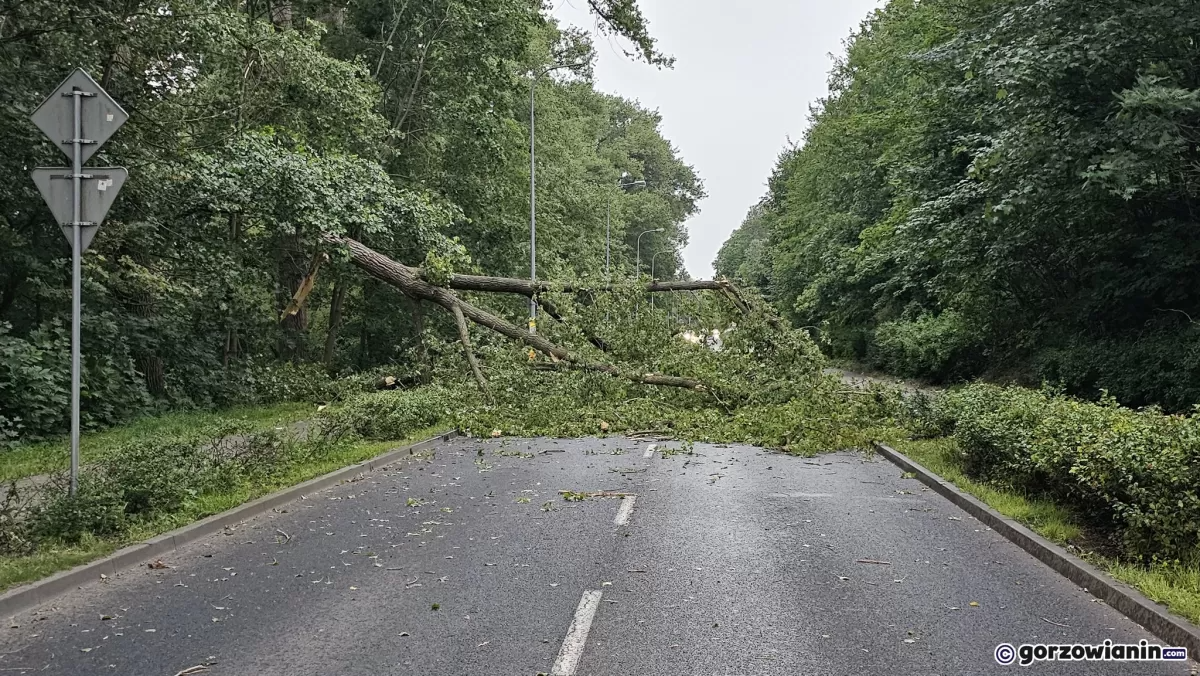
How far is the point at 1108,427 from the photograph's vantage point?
696 centimetres

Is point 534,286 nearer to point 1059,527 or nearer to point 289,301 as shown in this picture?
point 289,301

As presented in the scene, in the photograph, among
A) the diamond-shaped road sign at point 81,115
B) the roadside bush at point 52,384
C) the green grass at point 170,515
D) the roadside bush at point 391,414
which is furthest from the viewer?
the roadside bush at point 391,414

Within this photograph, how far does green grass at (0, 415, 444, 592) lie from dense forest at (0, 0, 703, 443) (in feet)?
8.51

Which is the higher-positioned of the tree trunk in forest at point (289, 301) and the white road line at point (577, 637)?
the tree trunk in forest at point (289, 301)

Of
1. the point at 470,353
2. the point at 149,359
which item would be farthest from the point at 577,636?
the point at 149,359

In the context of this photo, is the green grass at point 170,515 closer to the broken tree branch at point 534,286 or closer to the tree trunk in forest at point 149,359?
the tree trunk in forest at point 149,359

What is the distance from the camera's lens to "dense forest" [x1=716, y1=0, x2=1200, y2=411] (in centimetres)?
1316

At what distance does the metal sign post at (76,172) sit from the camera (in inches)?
267

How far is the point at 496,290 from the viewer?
1866 cm

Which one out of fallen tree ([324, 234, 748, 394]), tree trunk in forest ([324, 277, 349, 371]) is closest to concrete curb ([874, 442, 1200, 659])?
fallen tree ([324, 234, 748, 394])

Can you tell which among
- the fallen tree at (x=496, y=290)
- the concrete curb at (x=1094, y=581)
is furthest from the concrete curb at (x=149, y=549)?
the concrete curb at (x=1094, y=581)

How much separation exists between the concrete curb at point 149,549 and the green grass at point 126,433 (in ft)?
5.45

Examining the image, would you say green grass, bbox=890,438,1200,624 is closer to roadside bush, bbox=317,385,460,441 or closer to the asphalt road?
the asphalt road

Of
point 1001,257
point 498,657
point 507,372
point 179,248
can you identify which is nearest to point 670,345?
point 507,372
